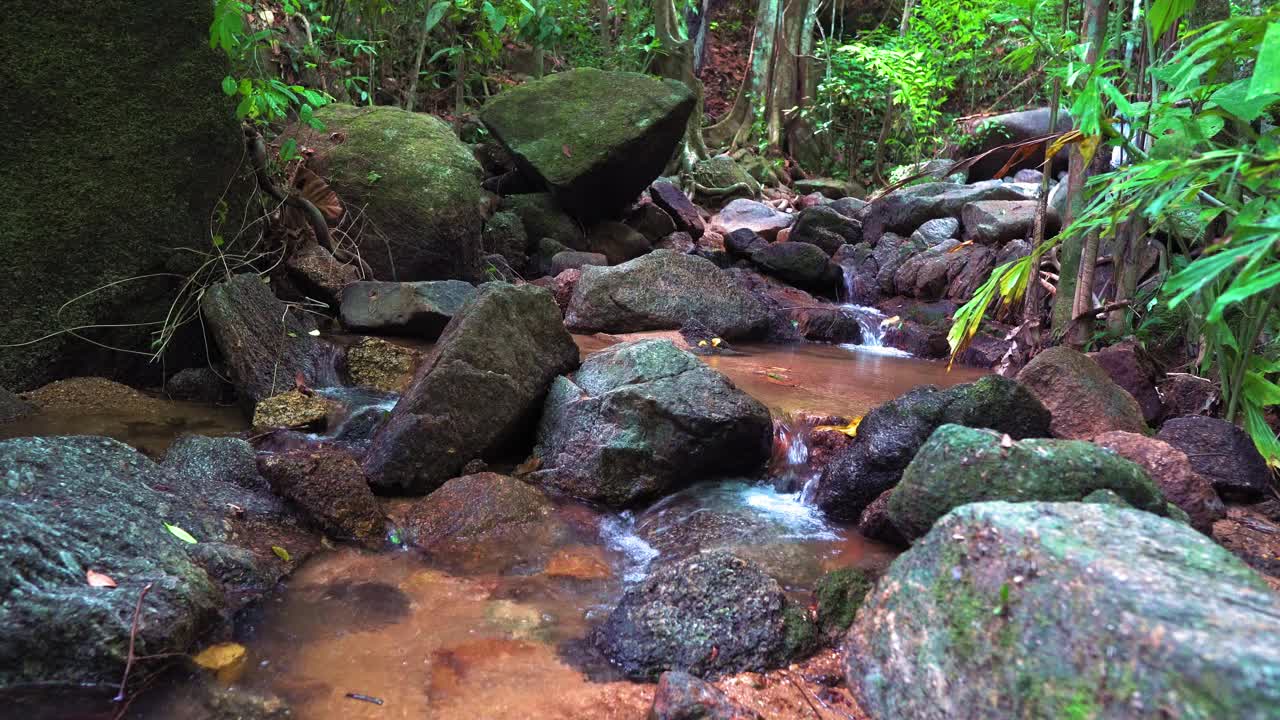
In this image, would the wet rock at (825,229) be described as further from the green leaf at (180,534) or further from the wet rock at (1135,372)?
the green leaf at (180,534)

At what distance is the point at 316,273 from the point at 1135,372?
5383mm

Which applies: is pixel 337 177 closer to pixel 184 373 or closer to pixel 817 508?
pixel 184 373

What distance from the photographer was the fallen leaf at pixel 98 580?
7.71ft

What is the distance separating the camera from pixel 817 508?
12.8 feet

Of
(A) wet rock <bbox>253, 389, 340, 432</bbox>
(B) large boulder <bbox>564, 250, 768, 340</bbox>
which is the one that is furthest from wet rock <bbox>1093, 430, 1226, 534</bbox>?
(B) large boulder <bbox>564, 250, 768, 340</bbox>

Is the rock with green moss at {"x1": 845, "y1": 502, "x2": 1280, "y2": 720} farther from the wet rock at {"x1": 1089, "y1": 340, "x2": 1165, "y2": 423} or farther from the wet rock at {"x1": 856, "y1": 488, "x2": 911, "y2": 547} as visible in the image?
the wet rock at {"x1": 1089, "y1": 340, "x2": 1165, "y2": 423}

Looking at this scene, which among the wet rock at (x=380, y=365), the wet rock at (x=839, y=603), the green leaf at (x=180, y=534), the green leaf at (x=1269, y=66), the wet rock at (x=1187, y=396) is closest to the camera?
the green leaf at (x=1269, y=66)

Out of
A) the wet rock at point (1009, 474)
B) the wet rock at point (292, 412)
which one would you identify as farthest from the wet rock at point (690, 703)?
the wet rock at point (292, 412)

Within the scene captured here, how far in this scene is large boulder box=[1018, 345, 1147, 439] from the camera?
3.82m

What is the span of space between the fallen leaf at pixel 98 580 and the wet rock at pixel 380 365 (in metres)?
2.78

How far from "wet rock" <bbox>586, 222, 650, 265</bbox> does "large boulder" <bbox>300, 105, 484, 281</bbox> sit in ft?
9.19

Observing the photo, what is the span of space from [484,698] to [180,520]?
1.44 m

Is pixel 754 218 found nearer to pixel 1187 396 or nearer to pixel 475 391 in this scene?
pixel 1187 396

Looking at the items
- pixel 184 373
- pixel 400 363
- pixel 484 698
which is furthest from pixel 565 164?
pixel 484 698
